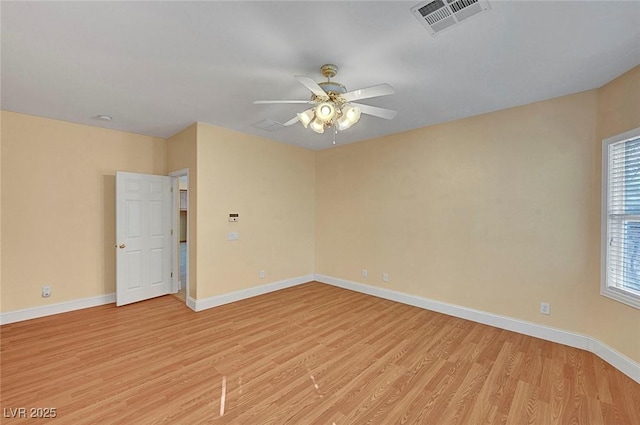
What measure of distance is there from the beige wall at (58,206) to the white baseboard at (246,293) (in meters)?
1.58

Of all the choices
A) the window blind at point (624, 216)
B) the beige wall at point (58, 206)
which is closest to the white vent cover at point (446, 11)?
the window blind at point (624, 216)

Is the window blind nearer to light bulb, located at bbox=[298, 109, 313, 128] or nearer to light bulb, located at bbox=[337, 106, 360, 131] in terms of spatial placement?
light bulb, located at bbox=[337, 106, 360, 131]

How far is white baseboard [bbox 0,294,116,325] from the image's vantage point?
3475mm

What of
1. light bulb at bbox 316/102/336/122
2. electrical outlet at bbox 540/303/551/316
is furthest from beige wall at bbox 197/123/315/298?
electrical outlet at bbox 540/303/551/316

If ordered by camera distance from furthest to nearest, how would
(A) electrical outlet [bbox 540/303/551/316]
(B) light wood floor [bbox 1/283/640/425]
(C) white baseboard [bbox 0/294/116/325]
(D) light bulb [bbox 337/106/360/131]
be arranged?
1. (C) white baseboard [bbox 0/294/116/325]
2. (A) electrical outlet [bbox 540/303/551/316]
3. (D) light bulb [bbox 337/106/360/131]
4. (B) light wood floor [bbox 1/283/640/425]

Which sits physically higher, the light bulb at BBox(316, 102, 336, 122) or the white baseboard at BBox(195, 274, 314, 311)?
the light bulb at BBox(316, 102, 336, 122)

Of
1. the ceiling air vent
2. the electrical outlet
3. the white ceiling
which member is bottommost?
the electrical outlet

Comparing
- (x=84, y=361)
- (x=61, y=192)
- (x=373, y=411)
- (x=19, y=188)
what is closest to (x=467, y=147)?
(x=373, y=411)

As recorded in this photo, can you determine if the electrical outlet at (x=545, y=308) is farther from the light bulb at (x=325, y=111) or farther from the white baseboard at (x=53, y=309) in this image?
the white baseboard at (x=53, y=309)

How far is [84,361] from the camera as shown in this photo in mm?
2613

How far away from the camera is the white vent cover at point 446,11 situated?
1671 millimetres

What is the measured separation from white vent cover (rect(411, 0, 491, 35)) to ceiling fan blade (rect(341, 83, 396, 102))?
45cm

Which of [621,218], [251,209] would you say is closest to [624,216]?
[621,218]

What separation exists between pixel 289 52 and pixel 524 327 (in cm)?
385
